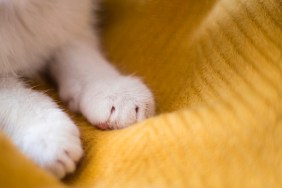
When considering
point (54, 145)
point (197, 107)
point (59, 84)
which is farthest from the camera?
point (59, 84)

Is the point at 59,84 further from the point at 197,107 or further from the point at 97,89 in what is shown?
the point at 197,107

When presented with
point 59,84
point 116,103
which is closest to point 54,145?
point 116,103

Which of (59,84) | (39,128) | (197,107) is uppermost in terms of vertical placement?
(197,107)

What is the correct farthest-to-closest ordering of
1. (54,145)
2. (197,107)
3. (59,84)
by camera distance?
(59,84)
(197,107)
(54,145)

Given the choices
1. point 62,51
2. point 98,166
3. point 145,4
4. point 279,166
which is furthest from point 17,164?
point 145,4

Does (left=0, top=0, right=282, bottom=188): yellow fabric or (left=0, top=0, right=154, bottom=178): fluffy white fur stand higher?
(left=0, top=0, right=282, bottom=188): yellow fabric

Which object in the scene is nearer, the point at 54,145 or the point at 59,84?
the point at 54,145

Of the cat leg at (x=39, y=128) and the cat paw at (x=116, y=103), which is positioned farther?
the cat paw at (x=116, y=103)

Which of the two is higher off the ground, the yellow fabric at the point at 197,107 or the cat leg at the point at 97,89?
the yellow fabric at the point at 197,107
